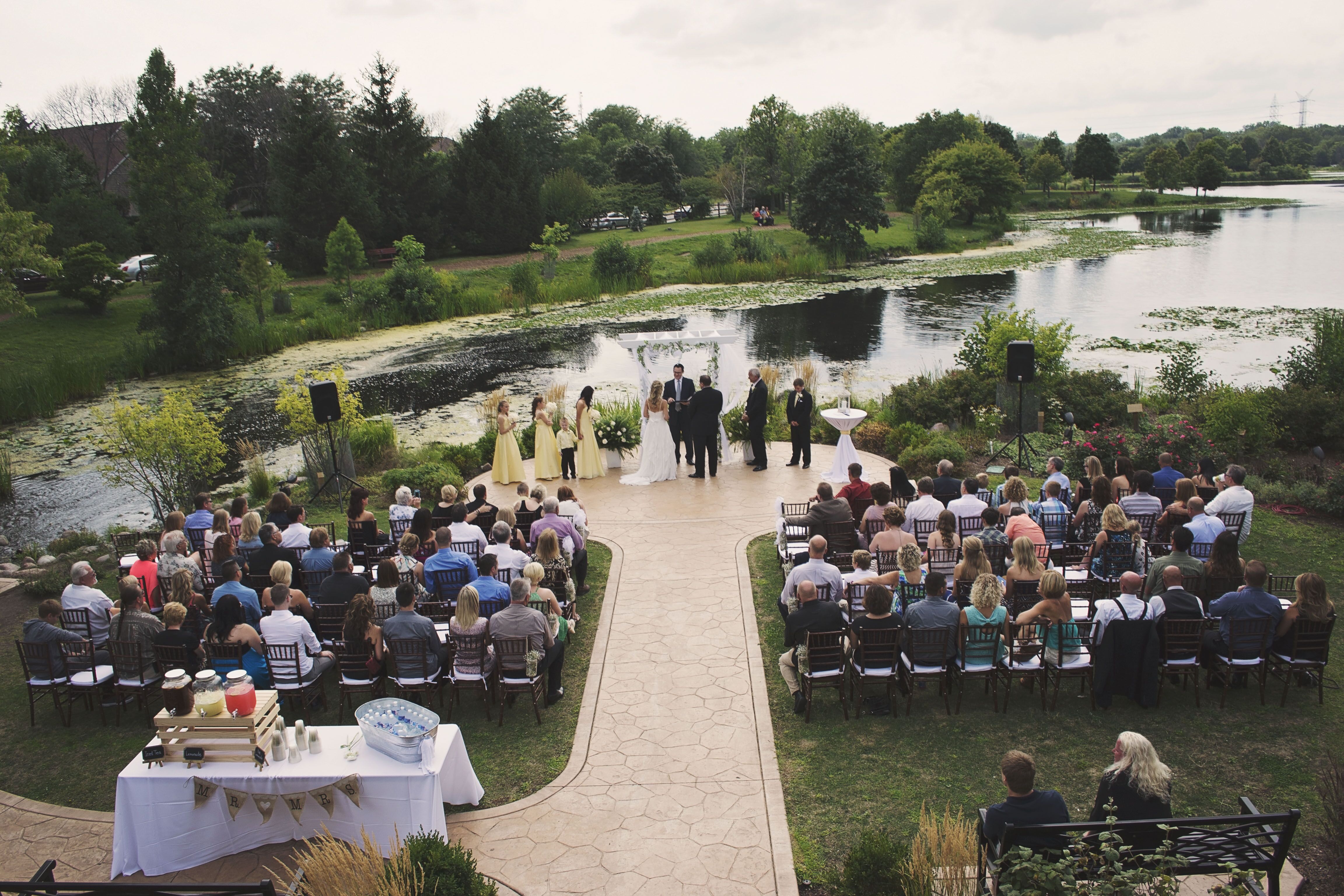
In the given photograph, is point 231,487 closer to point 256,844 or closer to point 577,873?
point 256,844

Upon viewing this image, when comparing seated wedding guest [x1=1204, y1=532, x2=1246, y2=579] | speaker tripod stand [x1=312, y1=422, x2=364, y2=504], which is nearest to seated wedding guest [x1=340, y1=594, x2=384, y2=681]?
speaker tripod stand [x1=312, y1=422, x2=364, y2=504]

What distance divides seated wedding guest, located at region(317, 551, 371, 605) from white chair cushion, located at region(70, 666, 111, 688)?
6.17 feet

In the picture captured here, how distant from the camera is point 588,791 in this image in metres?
6.43

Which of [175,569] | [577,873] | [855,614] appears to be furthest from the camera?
[175,569]

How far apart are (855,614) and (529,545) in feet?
12.7

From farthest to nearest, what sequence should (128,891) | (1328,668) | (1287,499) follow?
(1287,499) < (1328,668) < (128,891)

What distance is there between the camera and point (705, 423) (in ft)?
46.8

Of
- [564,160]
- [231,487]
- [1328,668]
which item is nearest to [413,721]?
[1328,668]

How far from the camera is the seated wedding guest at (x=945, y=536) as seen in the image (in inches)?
334

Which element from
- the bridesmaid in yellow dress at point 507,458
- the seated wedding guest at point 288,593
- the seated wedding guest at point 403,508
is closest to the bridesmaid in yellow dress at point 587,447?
the bridesmaid in yellow dress at point 507,458

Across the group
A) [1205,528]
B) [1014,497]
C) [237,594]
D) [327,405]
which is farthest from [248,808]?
[327,405]

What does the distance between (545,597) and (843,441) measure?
726cm

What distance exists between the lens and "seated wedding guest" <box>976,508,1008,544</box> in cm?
862

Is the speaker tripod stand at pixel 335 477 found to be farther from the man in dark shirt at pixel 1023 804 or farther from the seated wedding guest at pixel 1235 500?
the seated wedding guest at pixel 1235 500
